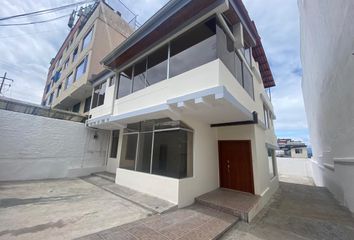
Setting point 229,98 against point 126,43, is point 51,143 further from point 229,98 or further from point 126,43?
point 229,98

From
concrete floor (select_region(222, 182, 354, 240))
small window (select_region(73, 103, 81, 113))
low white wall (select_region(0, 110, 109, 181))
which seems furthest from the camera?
small window (select_region(73, 103, 81, 113))

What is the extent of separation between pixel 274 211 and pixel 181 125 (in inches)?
183

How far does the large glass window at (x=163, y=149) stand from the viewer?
5609mm

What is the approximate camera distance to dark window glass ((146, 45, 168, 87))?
600cm

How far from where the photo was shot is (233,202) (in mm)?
5297

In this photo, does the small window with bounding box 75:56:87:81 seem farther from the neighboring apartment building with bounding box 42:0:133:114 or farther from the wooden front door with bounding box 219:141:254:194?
the wooden front door with bounding box 219:141:254:194

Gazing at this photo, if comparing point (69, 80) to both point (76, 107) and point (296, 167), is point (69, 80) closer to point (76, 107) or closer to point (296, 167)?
point (76, 107)

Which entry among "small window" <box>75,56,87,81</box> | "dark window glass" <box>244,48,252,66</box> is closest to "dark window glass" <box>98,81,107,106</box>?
"small window" <box>75,56,87,81</box>

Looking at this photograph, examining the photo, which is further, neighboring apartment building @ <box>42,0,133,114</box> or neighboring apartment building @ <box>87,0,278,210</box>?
neighboring apartment building @ <box>42,0,133,114</box>

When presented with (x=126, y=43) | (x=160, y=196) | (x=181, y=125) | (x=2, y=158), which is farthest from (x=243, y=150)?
(x=2, y=158)

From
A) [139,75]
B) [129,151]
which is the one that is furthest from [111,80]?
[129,151]

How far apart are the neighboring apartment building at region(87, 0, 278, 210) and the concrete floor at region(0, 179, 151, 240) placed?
1.38 m

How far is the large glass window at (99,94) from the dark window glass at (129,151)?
3.35 meters

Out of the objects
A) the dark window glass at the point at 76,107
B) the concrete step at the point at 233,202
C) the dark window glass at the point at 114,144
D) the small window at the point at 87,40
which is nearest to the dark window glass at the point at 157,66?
the concrete step at the point at 233,202
